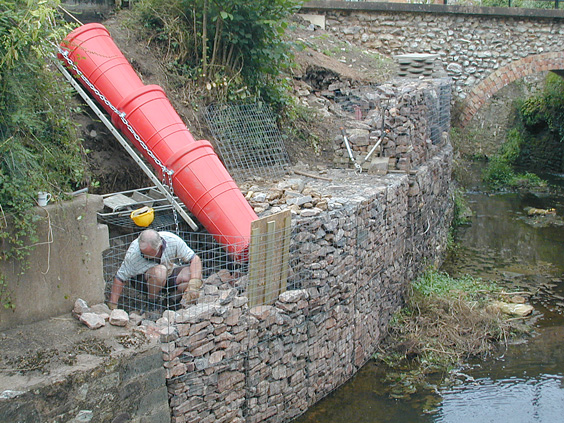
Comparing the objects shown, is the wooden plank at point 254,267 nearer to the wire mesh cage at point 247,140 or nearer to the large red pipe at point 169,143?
the large red pipe at point 169,143

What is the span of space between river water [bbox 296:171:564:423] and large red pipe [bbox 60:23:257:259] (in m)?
2.04

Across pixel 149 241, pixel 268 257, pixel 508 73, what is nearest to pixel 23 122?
pixel 149 241

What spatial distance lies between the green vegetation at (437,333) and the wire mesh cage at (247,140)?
249cm

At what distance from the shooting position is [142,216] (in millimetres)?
5809

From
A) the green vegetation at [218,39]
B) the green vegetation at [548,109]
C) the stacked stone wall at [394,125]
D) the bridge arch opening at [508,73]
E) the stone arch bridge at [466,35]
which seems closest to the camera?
the green vegetation at [218,39]

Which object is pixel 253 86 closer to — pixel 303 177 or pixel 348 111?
pixel 303 177

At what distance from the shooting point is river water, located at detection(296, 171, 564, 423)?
6352 mm

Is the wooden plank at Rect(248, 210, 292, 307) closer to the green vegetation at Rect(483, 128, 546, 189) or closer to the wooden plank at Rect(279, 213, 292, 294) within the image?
the wooden plank at Rect(279, 213, 292, 294)

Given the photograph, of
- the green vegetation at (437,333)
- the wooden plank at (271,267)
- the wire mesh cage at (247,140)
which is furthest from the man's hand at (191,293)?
→ the green vegetation at (437,333)

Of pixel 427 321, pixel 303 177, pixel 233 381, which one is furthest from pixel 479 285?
pixel 233 381

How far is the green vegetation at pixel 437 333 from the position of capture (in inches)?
281

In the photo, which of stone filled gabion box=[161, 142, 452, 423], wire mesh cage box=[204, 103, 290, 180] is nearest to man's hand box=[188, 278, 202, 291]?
stone filled gabion box=[161, 142, 452, 423]

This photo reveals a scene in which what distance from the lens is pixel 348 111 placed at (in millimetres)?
10352

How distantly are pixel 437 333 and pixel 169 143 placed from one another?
12.9 ft
